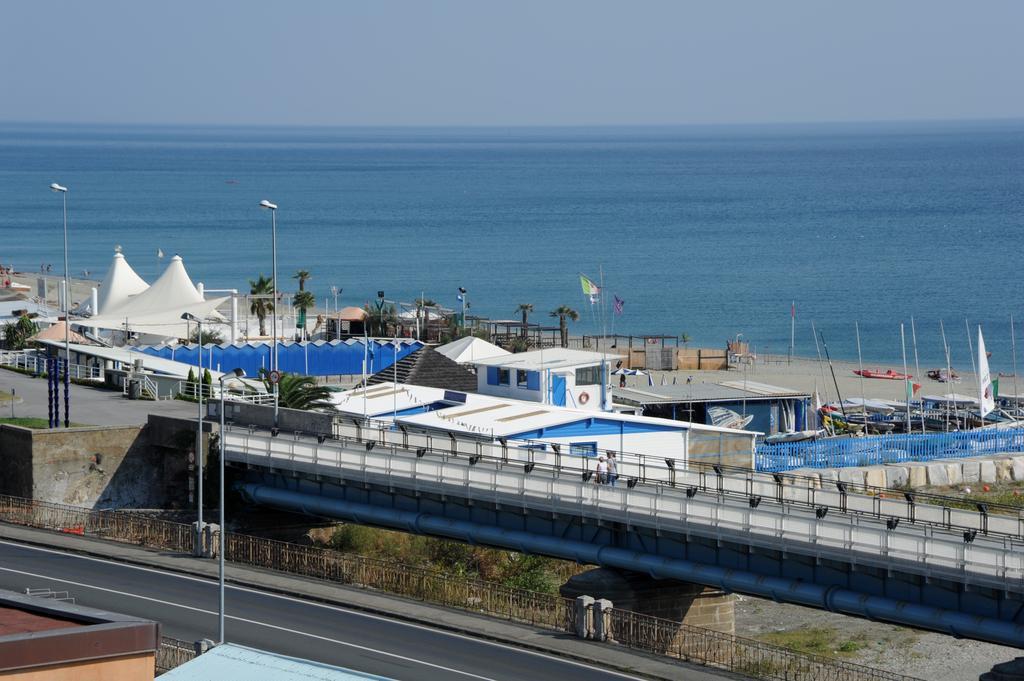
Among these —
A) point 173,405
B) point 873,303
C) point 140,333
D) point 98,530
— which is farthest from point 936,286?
point 98,530

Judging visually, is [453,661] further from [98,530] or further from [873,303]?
[873,303]

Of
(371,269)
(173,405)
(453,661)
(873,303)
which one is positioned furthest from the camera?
(371,269)

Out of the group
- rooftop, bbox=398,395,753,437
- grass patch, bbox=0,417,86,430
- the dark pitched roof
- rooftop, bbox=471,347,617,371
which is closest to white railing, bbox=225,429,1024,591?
rooftop, bbox=398,395,753,437

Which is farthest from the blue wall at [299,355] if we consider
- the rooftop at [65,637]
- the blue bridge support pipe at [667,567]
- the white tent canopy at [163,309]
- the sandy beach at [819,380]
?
the rooftop at [65,637]

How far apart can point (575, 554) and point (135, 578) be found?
1099 centimetres

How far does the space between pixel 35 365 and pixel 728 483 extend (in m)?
36.6

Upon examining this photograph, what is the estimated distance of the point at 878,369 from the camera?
96938mm

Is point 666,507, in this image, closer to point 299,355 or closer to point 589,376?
point 589,376

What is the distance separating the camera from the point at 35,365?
221 ft

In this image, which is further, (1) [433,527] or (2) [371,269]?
(2) [371,269]

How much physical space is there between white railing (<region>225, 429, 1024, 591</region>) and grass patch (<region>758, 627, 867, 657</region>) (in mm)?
6469

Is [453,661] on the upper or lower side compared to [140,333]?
lower

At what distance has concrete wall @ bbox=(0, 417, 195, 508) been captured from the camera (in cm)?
4772

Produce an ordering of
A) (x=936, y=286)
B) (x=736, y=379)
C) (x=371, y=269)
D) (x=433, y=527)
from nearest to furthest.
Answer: (x=433, y=527) → (x=736, y=379) → (x=936, y=286) → (x=371, y=269)
